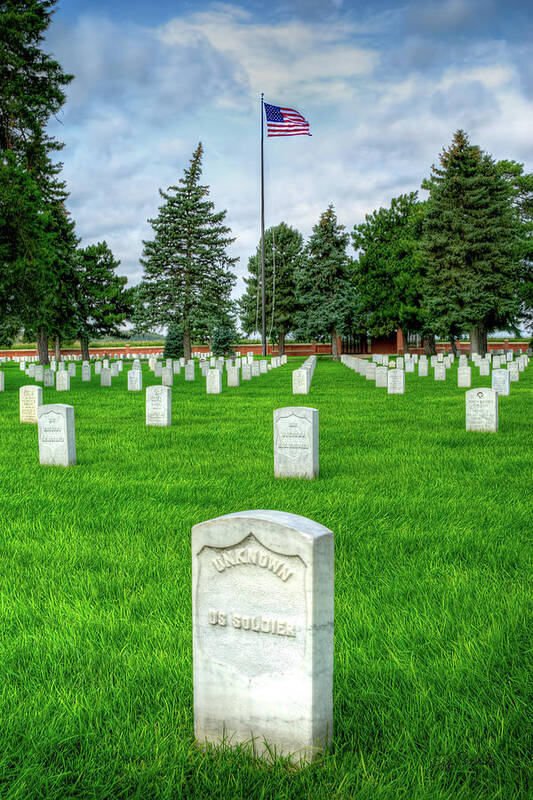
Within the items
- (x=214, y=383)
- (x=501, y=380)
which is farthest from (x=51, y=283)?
(x=501, y=380)

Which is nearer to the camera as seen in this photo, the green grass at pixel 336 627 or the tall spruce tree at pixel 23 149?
the green grass at pixel 336 627

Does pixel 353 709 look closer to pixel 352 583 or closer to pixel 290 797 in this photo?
pixel 290 797

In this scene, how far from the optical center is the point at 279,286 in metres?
60.8

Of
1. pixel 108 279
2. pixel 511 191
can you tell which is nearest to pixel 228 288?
pixel 108 279

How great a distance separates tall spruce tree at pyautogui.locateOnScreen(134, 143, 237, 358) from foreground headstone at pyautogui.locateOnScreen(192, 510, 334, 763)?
50.0 m

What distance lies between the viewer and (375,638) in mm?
3467

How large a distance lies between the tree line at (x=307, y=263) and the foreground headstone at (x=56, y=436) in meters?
19.1

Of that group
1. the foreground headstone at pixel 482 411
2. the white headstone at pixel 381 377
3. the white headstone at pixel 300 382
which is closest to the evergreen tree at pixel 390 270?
the white headstone at pixel 381 377

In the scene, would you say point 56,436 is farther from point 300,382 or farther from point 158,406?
point 300,382

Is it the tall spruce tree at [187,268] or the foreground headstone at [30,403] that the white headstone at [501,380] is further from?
the tall spruce tree at [187,268]

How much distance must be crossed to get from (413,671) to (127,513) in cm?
365

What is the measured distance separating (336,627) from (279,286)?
192ft

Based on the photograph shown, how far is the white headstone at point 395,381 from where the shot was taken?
1942cm

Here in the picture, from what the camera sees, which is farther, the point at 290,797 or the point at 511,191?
the point at 511,191
